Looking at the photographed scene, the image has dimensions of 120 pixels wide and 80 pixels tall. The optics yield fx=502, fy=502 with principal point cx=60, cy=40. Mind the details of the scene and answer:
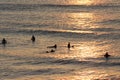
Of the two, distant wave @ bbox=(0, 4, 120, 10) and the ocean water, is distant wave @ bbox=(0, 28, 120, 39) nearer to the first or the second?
the ocean water

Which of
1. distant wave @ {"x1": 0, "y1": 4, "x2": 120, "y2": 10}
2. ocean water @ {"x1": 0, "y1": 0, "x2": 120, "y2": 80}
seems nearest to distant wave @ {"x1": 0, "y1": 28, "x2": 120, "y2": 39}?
ocean water @ {"x1": 0, "y1": 0, "x2": 120, "y2": 80}

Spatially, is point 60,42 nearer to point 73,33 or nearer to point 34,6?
point 73,33

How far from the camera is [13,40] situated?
66.3m

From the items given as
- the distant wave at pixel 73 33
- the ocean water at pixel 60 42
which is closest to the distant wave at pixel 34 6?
the ocean water at pixel 60 42

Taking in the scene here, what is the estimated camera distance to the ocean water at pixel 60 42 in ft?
163

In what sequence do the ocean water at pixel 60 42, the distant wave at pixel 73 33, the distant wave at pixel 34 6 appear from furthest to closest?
the distant wave at pixel 34 6, the distant wave at pixel 73 33, the ocean water at pixel 60 42

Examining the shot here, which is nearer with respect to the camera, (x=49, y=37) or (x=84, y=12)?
(x=49, y=37)

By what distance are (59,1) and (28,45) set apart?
6283 cm

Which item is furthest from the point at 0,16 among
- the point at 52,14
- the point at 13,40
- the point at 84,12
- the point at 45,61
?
the point at 45,61

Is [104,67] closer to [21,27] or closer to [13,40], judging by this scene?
[13,40]

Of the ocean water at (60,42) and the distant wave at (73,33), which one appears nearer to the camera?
the ocean water at (60,42)

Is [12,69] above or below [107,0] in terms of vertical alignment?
below

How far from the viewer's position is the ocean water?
1955 inches

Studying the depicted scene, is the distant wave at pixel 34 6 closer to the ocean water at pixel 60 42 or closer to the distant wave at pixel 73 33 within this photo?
the ocean water at pixel 60 42
